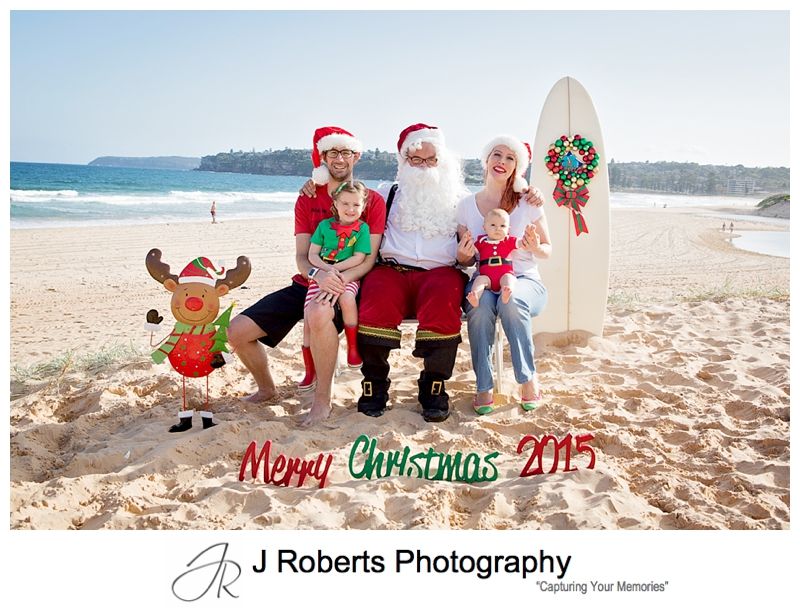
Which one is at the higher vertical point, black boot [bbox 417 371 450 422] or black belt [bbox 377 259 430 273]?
black belt [bbox 377 259 430 273]

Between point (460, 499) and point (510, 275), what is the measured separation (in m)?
1.39

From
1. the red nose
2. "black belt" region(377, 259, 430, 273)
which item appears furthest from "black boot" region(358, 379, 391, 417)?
the red nose

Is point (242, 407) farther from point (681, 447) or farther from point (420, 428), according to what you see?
point (681, 447)

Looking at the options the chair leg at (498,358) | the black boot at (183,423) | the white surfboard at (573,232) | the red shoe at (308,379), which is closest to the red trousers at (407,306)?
the chair leg at (498,358)

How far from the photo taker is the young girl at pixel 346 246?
3896 mm

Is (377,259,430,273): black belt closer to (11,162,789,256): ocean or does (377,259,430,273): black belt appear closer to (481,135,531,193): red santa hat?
(481,135,531,193): red santa hat

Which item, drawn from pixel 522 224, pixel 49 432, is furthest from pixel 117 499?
pixel 522 224

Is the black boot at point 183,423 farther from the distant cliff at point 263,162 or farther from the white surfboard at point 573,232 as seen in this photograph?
the distant cliff at point 263,162

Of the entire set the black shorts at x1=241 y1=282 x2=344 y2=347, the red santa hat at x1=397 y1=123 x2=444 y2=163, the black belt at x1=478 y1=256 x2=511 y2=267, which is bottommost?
the black shorts at x1=241 y1=282 x2=344 y2=347

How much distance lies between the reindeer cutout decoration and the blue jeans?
130 cm

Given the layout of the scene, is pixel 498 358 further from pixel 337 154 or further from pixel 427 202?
pixel 337 154

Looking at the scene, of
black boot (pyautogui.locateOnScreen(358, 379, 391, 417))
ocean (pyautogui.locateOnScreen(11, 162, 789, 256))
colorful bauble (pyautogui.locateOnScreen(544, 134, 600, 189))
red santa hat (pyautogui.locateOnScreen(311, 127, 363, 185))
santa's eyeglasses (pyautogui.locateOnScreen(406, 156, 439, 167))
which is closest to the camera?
black boot (pyautogui.locateOnScreen(358, 379, 391, 417))

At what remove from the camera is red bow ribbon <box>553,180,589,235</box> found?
529 centimetres

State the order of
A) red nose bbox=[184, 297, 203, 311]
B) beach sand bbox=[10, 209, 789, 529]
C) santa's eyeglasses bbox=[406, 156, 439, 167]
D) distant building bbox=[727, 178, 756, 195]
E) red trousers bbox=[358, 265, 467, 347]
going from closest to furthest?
1. beach sand bbox=[10, 209, 789, 529]
2. red nose bbox=[184, 297, 203, 311]
3. red trousers bbox=[358, 265, 467, 347]
4. santa's eyeglasses bbox=[406, 156, 439, 167]
5. distant building bbox=[727, 178, 756, 195]
